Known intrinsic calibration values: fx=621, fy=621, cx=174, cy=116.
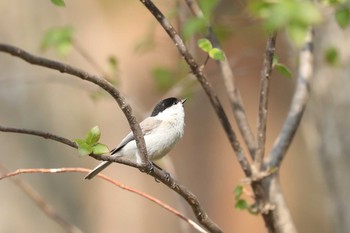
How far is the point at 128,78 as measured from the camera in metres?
4.05

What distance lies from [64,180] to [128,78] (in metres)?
0.80

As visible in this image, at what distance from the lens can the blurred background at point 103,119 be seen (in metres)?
3.55

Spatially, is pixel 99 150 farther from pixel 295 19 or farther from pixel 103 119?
pixel 103 119

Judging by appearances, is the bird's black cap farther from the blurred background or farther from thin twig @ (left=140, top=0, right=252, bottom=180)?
the blurred background

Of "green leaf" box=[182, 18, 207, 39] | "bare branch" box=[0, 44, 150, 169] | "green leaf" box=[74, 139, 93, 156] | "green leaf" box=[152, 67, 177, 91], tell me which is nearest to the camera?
"bare branch" box=[0, 44, 150, 169]

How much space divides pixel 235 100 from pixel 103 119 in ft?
6.29

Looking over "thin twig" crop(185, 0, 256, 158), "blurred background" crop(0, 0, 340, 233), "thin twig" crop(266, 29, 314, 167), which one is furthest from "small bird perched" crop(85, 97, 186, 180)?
"blurred background" crop(0, 0, 340, 233)

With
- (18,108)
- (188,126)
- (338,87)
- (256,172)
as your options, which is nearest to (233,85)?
(256,172)

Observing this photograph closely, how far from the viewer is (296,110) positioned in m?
Answer: 2.09

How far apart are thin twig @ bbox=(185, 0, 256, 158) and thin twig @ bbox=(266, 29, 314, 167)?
9 cm

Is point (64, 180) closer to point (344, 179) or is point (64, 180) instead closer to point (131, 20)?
point (131, 20)

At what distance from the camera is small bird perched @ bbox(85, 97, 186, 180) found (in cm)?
204

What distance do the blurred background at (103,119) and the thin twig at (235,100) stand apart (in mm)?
1202

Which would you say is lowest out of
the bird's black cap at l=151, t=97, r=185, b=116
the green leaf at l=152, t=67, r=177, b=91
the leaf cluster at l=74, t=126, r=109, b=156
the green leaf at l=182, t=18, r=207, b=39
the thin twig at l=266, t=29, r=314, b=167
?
the green leaf at l=152, t=67, r=177, b=91
